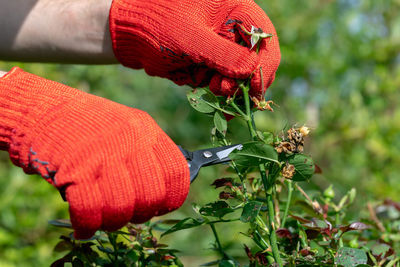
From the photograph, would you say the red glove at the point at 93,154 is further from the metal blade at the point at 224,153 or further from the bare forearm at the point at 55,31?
the bare forearm at the point at 55,31

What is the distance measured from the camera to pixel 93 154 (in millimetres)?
818

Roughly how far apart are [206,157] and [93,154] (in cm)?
26

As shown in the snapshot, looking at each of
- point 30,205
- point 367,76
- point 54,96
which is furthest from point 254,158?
point 367,76

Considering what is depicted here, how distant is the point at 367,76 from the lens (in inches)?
126

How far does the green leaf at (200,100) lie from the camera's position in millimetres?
957

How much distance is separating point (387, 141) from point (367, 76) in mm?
635

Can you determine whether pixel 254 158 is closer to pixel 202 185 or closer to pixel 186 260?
pixel 186 260

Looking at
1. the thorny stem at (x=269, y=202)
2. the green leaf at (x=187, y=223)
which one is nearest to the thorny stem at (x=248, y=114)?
→ the thorny stem at (x=269, y=202)

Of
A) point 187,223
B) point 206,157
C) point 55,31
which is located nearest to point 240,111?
point 206,157

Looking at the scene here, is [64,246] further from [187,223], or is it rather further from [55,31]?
[55,31]

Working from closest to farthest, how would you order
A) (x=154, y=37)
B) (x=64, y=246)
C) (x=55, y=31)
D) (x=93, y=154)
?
(x=93, y=154) < (x=64, y=246) < (x=154, y=37) < (x=55, y=31)

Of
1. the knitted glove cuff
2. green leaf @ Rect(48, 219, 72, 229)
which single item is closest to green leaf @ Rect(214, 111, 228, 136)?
the knitted glove cuff

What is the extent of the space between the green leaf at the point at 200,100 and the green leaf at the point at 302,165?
214mm

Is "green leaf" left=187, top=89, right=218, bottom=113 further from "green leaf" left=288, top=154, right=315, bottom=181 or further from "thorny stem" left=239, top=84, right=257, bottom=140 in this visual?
"green leaf" left=288, top=154, right=315, bottom=181
